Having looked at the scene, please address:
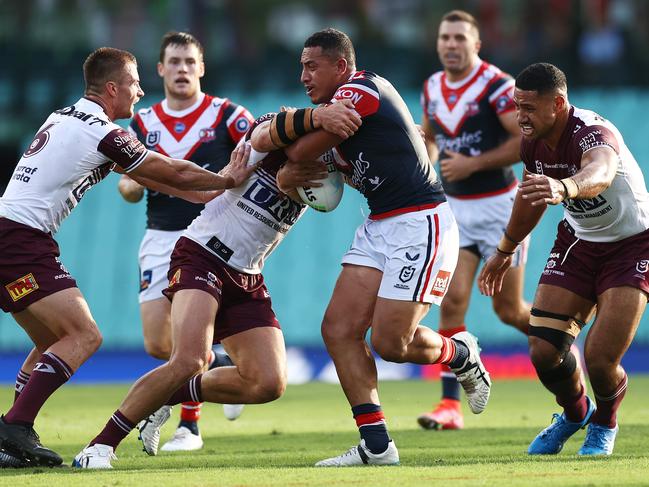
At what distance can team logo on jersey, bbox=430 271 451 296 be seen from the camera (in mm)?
7234

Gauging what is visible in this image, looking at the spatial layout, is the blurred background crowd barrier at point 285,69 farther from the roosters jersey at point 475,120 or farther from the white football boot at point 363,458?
the white football boot at point 363,458

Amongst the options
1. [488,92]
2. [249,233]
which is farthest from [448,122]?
[249,233]

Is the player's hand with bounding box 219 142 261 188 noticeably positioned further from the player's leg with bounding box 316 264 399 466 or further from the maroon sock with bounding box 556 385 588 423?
the maroon sock with bounding box 556 385 588 423

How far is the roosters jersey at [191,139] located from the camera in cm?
921

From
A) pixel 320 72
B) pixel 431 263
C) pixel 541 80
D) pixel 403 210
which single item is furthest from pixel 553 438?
pixel 320 72

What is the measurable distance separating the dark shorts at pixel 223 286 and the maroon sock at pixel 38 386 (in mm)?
825

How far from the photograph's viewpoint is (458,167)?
32.9ft

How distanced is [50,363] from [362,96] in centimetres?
245

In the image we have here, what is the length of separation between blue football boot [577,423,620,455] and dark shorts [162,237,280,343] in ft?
6.95

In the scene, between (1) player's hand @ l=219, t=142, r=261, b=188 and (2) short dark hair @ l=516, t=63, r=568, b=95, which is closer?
(2) short dark hair @ l=516, t=63, r=568, b=95

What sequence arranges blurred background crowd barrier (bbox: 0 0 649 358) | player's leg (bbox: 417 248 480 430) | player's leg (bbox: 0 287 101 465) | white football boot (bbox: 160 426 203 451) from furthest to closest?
blurred background crowd barrier (bbox: 0 0 649 358), player's leg (bbox: 417 248 480 430), white football boot (bbox: 160 426 203 451), player's leg (bbox: 0 287 101 465)

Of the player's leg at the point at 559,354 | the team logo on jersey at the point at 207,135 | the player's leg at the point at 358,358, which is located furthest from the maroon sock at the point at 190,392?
the team logo on jersey at the point at 207,135

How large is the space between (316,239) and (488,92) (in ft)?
24.6

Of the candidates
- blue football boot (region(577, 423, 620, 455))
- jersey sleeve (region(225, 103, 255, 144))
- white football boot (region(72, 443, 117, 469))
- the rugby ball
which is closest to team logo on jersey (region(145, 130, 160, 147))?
jersey sleeve (region(225, 103, 255, 144))
